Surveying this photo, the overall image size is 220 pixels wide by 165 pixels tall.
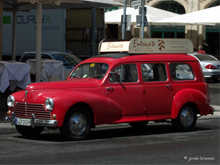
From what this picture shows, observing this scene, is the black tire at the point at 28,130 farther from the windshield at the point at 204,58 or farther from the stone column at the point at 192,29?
the stone column at the point at 192,29

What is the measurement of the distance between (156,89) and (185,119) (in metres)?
0.98

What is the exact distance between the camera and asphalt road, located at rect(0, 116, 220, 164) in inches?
291

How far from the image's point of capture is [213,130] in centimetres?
1103

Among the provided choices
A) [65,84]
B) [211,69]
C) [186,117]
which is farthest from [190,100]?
[211,69]

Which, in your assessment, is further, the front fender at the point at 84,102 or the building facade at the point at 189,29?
the building facade at the point at 189,29

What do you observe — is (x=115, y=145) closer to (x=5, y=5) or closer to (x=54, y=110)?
(x=54, y=110)

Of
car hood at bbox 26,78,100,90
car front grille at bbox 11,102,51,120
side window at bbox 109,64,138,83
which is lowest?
car front grille at bbox 11,102,51,120

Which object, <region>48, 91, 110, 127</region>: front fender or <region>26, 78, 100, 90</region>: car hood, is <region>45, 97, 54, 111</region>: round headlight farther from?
<region>26, 78, 100, 90</region>: car hood

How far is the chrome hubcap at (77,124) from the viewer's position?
909 cm

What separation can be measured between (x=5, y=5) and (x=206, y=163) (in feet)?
39.1

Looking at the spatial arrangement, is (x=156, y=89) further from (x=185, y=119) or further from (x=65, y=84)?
(x=65, y=84)

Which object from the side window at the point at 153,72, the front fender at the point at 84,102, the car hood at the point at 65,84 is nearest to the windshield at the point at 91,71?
the car hood at the point at 65,84

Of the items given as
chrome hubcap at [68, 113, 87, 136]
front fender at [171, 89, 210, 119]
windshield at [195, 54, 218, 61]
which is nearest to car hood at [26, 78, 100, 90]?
chrome hubcap at [68, 113, 87, 136]

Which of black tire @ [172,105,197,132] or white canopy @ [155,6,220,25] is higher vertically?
white canopy @ [155,6,220,25]
